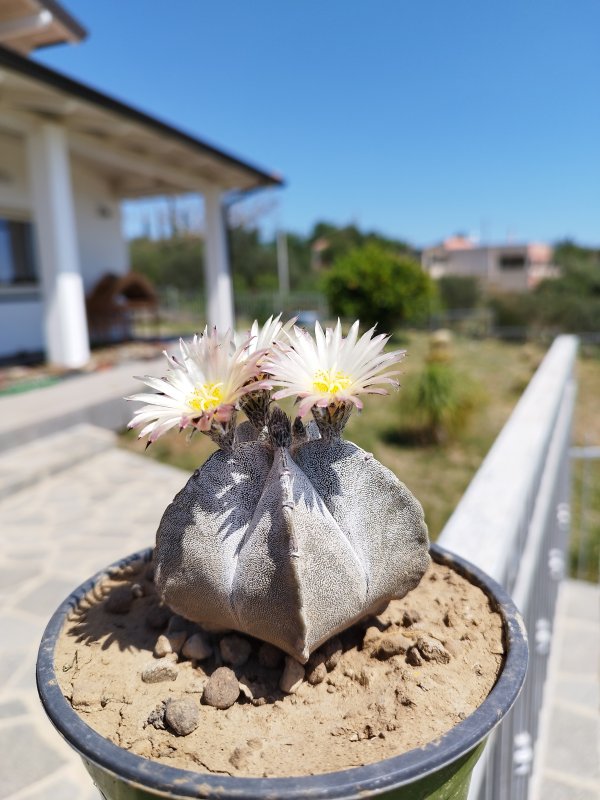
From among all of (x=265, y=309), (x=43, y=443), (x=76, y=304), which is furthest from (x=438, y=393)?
(x=265, y=309)

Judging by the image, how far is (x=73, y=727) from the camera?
72cm

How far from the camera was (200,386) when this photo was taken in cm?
88

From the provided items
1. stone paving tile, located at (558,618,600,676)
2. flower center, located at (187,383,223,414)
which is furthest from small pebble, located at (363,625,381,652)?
stone paving tile, located at (558,618,600,676)

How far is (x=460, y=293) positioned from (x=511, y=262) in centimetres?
2568

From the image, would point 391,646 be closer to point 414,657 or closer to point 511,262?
point 414,657

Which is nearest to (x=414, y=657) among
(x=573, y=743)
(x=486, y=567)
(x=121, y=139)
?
(x=486, y=567)

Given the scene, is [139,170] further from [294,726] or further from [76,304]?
[294,726]

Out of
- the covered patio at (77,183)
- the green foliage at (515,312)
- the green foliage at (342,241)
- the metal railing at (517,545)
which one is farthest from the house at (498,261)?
the metal railing at (517,545)

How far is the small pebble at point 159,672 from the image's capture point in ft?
2.90

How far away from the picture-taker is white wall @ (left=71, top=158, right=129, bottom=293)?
967cm

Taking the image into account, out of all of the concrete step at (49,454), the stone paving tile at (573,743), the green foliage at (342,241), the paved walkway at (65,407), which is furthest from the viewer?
the green foliage at (342,241)

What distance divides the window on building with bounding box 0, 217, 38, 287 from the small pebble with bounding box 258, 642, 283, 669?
28.9 ft

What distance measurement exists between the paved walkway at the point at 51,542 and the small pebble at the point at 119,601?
119cm

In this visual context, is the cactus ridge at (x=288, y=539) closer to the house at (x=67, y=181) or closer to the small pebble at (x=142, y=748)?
the small pebble at (x=142, y=748)
